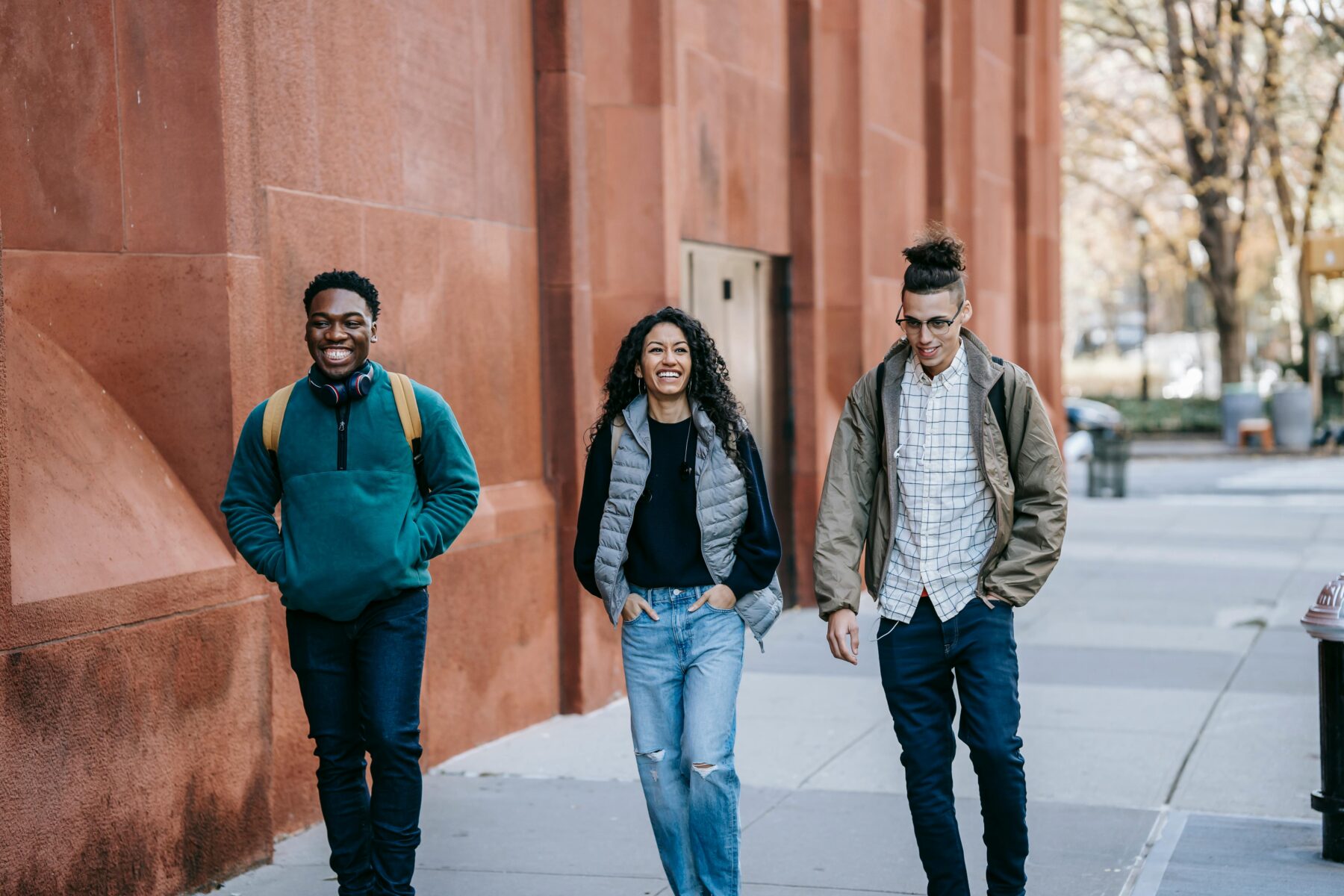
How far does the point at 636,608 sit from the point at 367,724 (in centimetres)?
83

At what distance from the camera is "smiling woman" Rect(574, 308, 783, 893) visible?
476 cm

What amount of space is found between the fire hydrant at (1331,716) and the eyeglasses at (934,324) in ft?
6.57

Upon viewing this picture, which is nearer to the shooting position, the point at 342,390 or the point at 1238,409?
the point at 342,390

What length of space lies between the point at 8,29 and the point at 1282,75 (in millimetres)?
32497

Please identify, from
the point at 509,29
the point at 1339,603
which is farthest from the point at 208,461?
the point at 1339,603

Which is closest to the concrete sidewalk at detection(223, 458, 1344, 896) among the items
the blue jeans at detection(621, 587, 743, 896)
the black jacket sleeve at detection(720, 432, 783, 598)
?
the blue jeans at detection(621, 587, 743, 896)

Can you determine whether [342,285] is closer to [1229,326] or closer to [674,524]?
[674,524]

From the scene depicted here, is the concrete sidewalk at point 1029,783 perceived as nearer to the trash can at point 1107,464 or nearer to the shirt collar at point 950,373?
the shirt collar at point 950,373

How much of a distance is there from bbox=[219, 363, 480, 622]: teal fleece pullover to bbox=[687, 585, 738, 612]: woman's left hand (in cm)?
72

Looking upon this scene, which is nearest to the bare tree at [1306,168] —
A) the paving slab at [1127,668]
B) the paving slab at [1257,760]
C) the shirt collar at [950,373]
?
the paving slab at [1127,668]

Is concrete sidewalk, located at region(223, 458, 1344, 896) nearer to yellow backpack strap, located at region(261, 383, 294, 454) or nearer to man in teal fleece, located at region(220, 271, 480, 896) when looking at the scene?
man in teal fleece, located at region(220, 271, 480, 896)

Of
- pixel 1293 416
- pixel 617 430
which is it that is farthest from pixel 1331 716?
pixel 1293 416

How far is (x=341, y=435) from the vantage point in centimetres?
470

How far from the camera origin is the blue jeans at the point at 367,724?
4.73 meters
